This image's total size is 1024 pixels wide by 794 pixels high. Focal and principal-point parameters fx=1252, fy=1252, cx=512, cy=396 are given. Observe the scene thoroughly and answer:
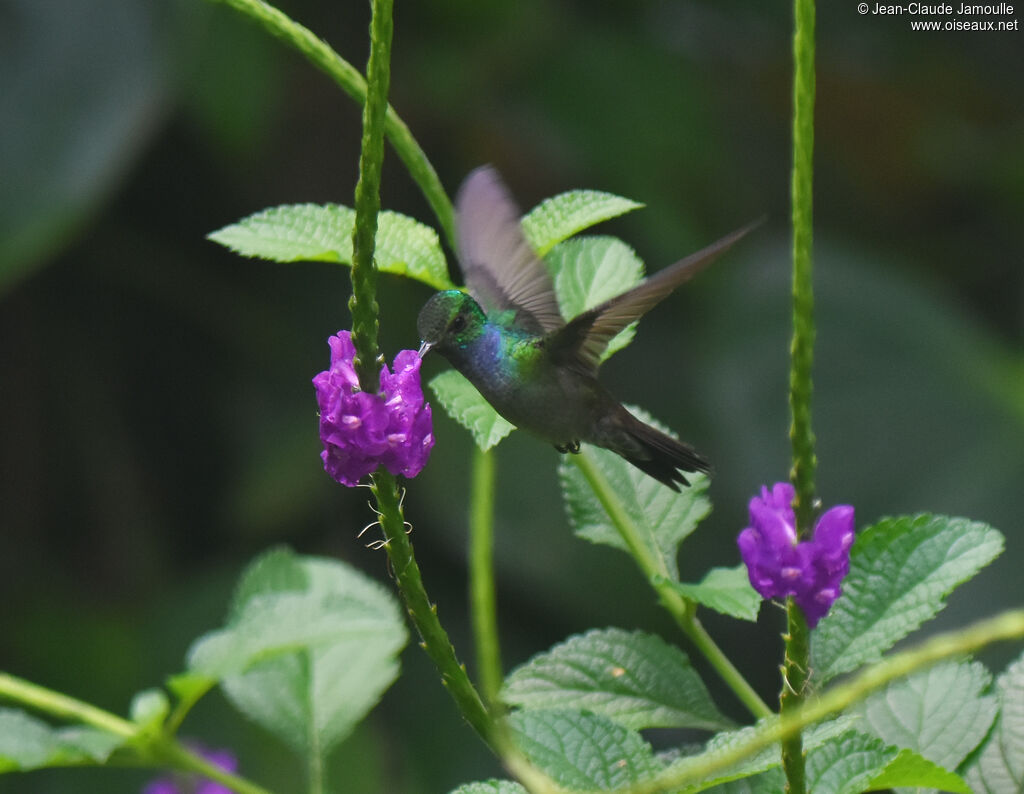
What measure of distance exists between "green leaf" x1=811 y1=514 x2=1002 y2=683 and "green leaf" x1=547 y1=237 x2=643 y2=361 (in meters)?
0.20

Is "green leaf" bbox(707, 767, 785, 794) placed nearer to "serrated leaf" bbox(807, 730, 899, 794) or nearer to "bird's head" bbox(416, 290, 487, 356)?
"serrated leaf" bbox(807, 730, 899, 794)

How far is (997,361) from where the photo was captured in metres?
2.43

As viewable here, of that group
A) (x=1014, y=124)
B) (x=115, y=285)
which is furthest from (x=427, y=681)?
(x=1014, y=124)

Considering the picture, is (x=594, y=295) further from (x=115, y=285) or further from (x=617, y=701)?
(x=115, y=285)

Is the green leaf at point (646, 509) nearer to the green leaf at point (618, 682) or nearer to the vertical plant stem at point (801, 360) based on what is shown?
the green leaf at point (618, 682)

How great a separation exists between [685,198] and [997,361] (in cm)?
84

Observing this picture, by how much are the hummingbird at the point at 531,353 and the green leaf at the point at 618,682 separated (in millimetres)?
126

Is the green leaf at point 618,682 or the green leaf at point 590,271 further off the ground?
the green leaf at point 590,271

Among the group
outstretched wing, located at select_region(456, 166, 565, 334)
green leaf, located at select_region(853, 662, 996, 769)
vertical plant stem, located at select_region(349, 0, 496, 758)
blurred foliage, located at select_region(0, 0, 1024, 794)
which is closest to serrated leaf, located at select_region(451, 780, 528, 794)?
vertical plant stem, located at select_region(349, 0, 496, 758)

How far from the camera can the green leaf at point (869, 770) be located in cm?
53

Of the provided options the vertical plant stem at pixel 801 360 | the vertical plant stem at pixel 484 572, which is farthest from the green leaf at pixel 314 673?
the vertical plant stem at pixel 801 360

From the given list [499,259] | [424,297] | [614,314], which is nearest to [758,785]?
[614,314]

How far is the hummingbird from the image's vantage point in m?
0.77

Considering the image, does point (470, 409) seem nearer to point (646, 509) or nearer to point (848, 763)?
point (646, 509)
